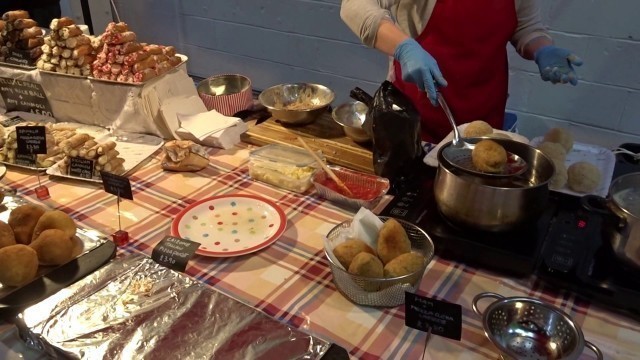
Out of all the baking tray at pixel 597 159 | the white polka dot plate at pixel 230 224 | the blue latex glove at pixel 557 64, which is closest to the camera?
the white polka dot plate at pixel 230 224

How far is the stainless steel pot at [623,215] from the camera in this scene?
105cm

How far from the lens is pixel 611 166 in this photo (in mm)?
1495

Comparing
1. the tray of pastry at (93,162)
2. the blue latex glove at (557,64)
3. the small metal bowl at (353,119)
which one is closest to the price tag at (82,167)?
the tray of pastry at (93,162)

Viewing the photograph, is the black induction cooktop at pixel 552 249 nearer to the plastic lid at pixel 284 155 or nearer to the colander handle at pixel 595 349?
the colander handle at pixel 595 349

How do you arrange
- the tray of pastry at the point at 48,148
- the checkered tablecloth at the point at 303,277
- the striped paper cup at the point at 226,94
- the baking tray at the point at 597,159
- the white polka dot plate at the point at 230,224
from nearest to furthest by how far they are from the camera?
the checkered tablecloth at the point at 303,277
the white polka dot plate at the point at 230,224
the baking tray at the point at 597,159
the tray of pastry at the point at 48,148
the striped paper cup at the point at 226,94

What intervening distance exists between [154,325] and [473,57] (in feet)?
5.02

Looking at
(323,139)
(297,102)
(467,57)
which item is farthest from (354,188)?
(467,57)

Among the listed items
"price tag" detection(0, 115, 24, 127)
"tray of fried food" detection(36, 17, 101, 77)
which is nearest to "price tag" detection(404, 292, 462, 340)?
"tray of fried food" detection(36, 17, 101, 77)

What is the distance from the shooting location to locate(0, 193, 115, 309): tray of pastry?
1.10 m

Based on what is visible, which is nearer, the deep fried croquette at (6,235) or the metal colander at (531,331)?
the metal colander at (531,331)

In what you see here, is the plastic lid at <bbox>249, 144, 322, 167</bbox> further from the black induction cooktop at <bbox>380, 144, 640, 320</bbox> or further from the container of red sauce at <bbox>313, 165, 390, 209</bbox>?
the black induction cooktop at <bbox>380, 144, 640, 320</bbox>

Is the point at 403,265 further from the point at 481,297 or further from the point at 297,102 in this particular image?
the point at 297,102

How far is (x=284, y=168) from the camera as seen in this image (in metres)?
1.60

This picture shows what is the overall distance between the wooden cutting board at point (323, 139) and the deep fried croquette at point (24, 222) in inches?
32.0
